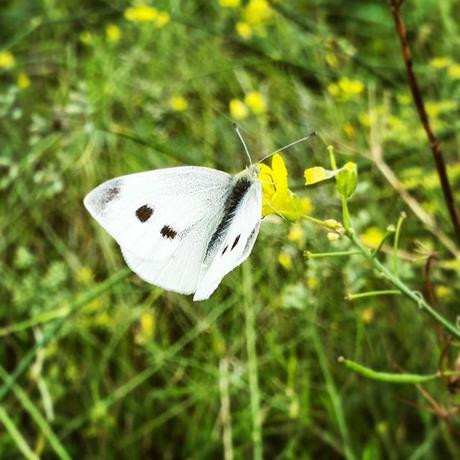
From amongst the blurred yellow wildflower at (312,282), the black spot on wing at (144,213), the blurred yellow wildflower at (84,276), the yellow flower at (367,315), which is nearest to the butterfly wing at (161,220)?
the black spot on wing at (144,213)

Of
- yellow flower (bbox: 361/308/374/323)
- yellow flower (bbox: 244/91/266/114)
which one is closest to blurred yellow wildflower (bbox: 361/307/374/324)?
yellow flower (bbox: 361/308/374/323)

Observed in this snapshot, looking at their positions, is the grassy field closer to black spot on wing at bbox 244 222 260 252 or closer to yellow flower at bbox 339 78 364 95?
yellow flower at bbox 339 78 364 95

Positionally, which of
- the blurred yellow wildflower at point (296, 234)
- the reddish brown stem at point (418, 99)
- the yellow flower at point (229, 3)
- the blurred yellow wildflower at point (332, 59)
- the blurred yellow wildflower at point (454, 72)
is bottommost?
the blurred yellow wildflower at point (454, 72)

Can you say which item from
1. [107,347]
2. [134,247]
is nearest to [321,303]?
[107,347]

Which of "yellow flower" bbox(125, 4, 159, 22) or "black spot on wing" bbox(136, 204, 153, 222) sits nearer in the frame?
"black spot on wing" bbox(136, 204, 153, 222)

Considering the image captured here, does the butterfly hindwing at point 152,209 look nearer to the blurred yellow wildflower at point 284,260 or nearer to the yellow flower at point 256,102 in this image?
the blurred yellow wildflower at point 284,260

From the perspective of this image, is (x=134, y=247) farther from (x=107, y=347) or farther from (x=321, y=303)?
(x=107, y=347)
